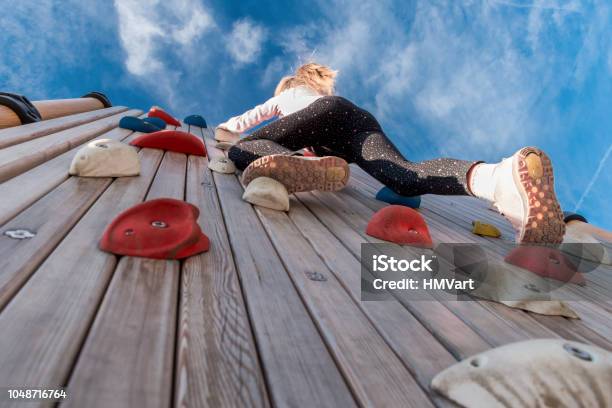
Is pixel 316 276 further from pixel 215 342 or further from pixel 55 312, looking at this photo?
pixel 55 312

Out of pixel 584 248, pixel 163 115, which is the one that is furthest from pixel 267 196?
pixel 163 115

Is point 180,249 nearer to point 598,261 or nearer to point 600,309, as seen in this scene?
point 600,309

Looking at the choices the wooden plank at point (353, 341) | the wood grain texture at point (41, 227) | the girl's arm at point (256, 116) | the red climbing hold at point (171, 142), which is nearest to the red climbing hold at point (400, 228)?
the wooden plank at point (353, 341)

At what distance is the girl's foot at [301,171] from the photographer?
4.59 ft

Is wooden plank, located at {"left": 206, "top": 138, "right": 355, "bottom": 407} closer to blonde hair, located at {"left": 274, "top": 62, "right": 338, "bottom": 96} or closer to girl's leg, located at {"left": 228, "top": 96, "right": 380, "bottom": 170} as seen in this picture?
girl's leg, located at {"left": 228, "top": 96, "right": 380, "bottom": 170}

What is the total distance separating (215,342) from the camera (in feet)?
1.85

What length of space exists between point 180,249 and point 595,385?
63cm

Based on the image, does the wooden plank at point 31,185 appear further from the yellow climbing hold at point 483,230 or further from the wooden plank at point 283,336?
the yellow climbing hold at point 483,230

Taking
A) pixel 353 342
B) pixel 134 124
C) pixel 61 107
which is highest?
pixel 61 107

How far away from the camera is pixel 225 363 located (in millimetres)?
523

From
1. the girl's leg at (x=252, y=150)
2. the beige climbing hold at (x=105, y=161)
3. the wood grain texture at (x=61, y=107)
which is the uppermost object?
the wood grain texture at (x=61, y=107)

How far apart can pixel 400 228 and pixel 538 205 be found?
351 millimetres

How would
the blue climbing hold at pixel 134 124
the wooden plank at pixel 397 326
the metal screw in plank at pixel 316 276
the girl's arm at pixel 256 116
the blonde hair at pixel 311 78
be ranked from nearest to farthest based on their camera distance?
1. the wooden plank at pixel 397 326
2. the metal screw in plank at pixel 316 276
3. the girl's arm at pixel 256 116
4. the blonde hair at pixel 311 78
5. the blue climbing hold at pixel 134 124

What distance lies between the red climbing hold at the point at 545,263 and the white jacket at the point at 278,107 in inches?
50.3
